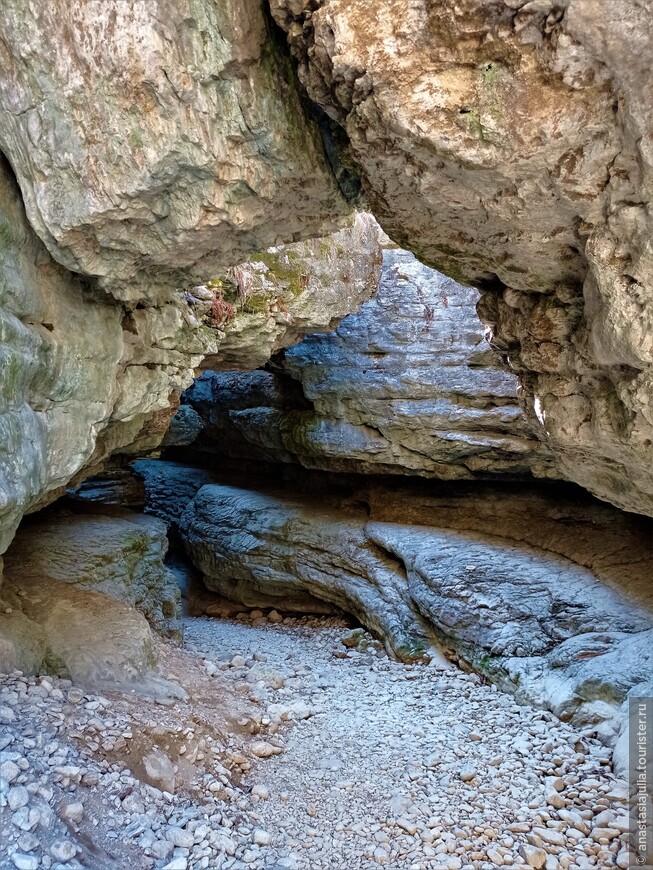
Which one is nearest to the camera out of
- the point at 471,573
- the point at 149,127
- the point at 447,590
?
the point at 149,127

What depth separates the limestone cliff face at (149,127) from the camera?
11.8 ft

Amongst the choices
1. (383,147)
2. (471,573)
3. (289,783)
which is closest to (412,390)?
(471,573)

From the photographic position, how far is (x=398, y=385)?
11.6 meters

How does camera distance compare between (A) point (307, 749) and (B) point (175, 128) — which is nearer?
(B) point (175, 128)

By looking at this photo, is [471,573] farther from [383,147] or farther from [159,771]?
[383,147]

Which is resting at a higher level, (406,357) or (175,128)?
(175,128)

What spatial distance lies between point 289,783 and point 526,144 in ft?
19.2

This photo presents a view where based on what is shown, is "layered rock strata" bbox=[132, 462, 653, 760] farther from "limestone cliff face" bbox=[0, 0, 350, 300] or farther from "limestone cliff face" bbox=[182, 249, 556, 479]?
"limestone cliff face" bbox=[0, 0, 350, 300]

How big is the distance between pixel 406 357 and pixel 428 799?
7770 millimetres

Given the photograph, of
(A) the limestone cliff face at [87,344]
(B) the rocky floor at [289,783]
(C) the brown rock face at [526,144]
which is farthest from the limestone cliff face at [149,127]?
(B) the rocky floor at [289,783]

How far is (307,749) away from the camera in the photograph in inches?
261

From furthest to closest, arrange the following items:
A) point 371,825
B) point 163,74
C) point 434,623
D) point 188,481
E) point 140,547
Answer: point 188,481 < point 140,547 < point 434,623 < point 371,825 < point 163,74

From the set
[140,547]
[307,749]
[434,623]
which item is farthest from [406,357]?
[307,749]

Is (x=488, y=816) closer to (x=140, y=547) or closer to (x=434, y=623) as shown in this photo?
(x=434, y=623)
